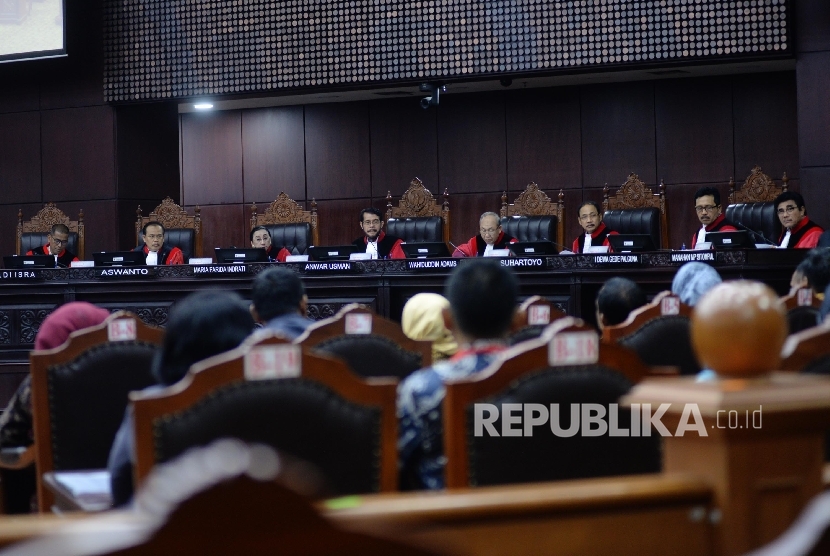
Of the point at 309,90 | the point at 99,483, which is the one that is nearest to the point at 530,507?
the point at 99,483

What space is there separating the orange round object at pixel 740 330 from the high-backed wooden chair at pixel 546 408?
48 centimetres

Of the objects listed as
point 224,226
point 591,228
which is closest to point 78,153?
point 224,226

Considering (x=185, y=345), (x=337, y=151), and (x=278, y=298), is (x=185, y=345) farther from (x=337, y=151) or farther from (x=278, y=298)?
(x=337, y=151)

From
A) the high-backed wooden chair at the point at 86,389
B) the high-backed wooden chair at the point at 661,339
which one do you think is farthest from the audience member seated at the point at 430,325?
the high-backed wooden chair at the point at 86,389

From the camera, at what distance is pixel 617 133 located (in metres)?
9.66

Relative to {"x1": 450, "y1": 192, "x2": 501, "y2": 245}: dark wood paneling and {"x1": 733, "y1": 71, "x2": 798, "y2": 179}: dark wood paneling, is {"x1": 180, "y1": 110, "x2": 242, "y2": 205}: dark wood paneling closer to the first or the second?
{"x1": 450, "y1": 192, "x2": 501, "y2": 245}: dark wood paneling

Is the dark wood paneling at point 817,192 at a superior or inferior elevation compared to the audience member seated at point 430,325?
superior

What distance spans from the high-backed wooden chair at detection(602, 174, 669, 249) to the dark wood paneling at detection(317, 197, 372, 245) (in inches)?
124

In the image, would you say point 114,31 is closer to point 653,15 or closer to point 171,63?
point 171,63

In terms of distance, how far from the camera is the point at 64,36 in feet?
28.6

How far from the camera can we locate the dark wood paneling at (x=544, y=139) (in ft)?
32.2

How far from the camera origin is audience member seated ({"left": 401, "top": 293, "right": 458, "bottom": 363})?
3088 millimetres

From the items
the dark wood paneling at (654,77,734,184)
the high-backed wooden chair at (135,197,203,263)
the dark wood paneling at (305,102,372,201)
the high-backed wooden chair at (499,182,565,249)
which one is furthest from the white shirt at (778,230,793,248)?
the dark wood paneling at (305,102,372,201)

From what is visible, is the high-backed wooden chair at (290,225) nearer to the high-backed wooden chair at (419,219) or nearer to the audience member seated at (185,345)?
the high-backed wooden chair at (419,219)
